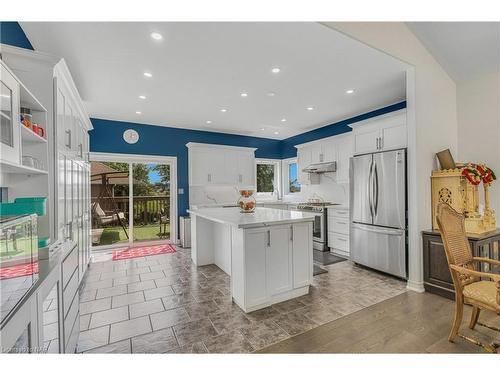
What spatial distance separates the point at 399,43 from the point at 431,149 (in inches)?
56.5

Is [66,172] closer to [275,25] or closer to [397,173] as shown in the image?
[275,25]

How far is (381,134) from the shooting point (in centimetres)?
368

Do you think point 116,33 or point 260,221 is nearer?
point 116,33

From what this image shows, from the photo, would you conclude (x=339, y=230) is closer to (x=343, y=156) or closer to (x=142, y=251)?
(x=343, y=156)

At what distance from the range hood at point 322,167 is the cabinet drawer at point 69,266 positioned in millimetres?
4725

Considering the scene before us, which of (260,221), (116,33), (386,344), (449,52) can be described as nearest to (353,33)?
(449,52)

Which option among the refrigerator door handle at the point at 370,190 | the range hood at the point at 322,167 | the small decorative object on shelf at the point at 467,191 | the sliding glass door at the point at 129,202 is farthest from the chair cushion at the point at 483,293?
the sliding glass door at the point at 129,202

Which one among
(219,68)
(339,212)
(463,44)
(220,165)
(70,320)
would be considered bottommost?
(70,320)

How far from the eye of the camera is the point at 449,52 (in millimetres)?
3188

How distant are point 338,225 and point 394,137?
195 cm

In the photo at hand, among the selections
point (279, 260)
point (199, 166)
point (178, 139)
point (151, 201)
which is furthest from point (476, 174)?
point (151, 201)

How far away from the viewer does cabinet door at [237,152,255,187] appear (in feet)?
20.7

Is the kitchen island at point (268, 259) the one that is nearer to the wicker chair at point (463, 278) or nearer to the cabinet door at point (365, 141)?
the wicker chair at point (463, 278)

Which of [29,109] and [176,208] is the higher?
[29,109]
